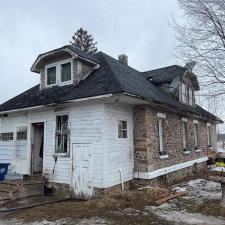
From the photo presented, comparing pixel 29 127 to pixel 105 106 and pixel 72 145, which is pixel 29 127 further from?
pixel 105 106

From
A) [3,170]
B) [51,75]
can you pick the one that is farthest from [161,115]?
[3,170]

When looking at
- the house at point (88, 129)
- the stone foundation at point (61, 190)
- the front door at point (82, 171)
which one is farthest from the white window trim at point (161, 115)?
the stone foundation at point (61, 190)

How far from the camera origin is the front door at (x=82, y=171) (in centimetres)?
984

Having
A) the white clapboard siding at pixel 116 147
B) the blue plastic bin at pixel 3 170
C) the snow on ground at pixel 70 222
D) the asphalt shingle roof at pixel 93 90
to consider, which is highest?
the asphalt shingle roof at pixel 93 90

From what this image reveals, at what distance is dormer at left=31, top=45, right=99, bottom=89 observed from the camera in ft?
38.6

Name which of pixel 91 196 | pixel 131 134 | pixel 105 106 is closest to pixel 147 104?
pixel 131 134

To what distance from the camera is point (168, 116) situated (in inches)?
524

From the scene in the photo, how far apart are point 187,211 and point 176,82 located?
29.5 feet

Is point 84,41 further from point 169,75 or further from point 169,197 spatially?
point 169,197

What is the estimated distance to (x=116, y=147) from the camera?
33.8 feet

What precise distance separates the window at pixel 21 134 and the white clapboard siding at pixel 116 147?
4620 mm

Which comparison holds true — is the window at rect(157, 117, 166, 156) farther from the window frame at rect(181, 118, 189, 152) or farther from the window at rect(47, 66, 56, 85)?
the window at rect(47, 66, 56, 85)

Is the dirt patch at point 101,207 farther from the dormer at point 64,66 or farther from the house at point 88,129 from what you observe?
the dormer at point 64,66

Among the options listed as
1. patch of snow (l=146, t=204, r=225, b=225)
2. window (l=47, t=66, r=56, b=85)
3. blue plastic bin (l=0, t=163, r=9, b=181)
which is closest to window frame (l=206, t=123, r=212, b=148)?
window (l=47, t=66, r=56, b=85)
